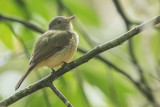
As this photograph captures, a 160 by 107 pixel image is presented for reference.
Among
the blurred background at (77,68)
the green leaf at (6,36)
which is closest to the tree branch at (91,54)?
the blurred background at (77,68)

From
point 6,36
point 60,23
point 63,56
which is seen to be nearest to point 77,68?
point 63,56

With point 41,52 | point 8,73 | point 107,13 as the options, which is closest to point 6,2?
point 41,52

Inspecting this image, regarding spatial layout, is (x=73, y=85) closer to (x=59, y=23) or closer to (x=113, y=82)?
(x=113, y=82)

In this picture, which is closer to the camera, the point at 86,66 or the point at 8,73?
the point at 86,66

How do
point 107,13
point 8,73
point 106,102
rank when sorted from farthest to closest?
1. point 107,13
2. point 8,73
3. point 106,102

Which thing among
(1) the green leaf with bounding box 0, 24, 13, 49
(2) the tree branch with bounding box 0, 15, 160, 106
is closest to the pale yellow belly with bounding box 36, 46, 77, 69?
(1) the green leaf with bounding box 0, 24, 13, 49

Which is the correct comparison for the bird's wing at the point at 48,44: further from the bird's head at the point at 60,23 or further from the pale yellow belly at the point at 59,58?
the bird's head at the point at 60,23
